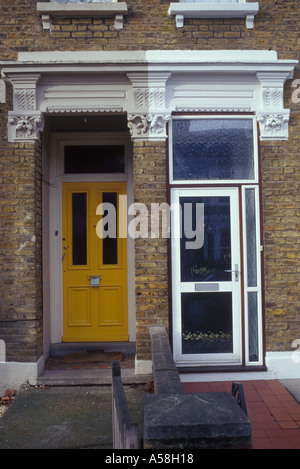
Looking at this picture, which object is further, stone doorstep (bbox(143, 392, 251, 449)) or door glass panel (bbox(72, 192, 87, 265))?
door glass panel (bbox(72, 192, 87, 265))

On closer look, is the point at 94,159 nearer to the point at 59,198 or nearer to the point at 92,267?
the point at 59,198

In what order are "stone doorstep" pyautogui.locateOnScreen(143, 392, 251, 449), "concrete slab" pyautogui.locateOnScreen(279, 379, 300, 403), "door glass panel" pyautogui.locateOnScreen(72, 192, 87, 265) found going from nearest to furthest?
"stone doorstep" pyautogui.locateOnScreen(143, 392, 251, 449) < "concrete slab" pyautogui.locateOnScreen(279, 379, 300, 403) < "door glass panel" pyautogui.locateOnScreen(72, 192, 87, 265)

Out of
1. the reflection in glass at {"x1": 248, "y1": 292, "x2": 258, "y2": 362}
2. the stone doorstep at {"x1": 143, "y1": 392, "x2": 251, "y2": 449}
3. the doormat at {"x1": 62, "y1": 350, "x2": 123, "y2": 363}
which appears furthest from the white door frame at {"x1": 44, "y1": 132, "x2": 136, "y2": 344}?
the stone doorstep at {"x1": 143, "y1": 392, "x2": 251, "y2": 449}

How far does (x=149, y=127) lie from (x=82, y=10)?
164 cm

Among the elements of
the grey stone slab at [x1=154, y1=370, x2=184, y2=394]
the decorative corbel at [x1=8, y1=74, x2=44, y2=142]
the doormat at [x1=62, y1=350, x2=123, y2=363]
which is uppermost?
the decorative corbel at [x1=8, y1=74, x2=44, y2=142]

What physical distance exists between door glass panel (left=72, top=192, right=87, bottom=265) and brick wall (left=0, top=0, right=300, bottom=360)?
41.7 inches

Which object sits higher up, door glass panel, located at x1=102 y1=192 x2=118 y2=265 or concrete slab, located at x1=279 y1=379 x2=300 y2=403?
door glass panel, located at x1=102 y1=192 x2=118 y2=265

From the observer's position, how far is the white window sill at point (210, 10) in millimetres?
5148

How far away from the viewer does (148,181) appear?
5.16 meters

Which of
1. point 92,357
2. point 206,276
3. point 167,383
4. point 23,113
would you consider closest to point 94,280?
point 92,357

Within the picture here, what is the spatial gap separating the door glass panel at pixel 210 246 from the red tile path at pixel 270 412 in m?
1.28

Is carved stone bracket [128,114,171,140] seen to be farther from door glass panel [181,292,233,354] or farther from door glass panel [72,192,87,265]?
door glass panel [181,292,233,354]

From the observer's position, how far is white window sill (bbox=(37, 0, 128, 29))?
5.12m

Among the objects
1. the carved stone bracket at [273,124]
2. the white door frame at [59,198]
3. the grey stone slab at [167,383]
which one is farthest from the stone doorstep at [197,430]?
the white door frame at [59,198]
